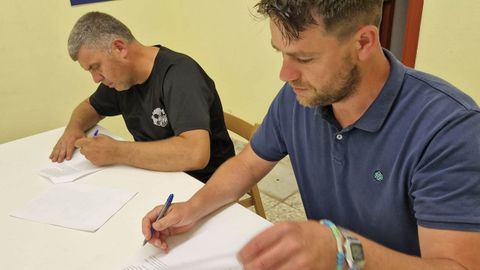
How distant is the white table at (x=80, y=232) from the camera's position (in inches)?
37.5

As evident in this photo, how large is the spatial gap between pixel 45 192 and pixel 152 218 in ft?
1.55

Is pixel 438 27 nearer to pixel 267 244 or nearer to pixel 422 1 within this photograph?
pixel 422 1

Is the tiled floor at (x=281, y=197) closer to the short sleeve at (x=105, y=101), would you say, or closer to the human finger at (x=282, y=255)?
the short sleeve at (x=105, y=101)

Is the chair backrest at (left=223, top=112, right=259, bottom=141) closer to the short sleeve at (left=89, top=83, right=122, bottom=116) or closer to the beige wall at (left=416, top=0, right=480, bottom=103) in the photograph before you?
the short sleeve at (left=89, top=83, right=122, bottom=116)

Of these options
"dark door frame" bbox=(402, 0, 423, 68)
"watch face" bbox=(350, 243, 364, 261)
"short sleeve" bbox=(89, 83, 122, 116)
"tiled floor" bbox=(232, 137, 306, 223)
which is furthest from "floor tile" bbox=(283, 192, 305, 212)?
"watch face" bbox=(350, 243, 364, 261)

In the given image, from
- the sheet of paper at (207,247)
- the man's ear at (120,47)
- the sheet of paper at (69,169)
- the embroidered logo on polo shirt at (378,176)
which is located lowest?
the sheet of paper at (69,169)

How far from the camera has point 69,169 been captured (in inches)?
54.3

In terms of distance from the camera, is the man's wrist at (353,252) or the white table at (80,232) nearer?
the man's wrist at (353,252)

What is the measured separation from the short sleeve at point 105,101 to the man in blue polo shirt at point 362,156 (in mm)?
872

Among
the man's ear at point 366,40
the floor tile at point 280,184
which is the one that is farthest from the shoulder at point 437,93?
the floor tile at point 280,184

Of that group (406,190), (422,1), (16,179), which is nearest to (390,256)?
(406,190)

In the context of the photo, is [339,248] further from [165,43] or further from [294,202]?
[165,43]

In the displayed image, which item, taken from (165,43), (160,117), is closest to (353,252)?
(160,117)

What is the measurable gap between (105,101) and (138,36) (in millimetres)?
1206
